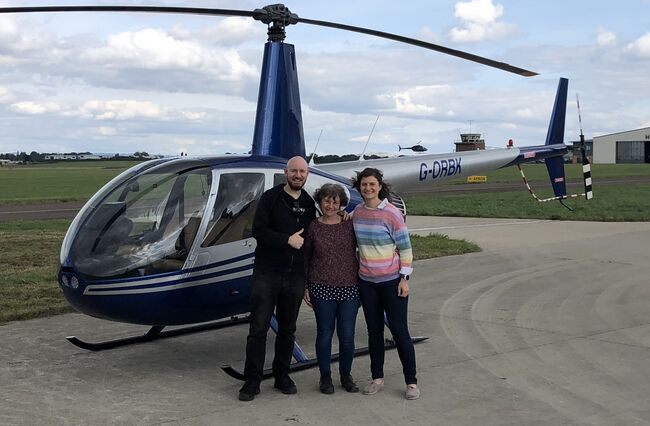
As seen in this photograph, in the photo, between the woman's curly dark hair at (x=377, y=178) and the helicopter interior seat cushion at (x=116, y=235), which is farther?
the helicopter interior seat cushion at (x=116, y=235)

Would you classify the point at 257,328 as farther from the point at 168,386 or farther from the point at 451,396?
the point at 451,396

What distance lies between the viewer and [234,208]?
576cm

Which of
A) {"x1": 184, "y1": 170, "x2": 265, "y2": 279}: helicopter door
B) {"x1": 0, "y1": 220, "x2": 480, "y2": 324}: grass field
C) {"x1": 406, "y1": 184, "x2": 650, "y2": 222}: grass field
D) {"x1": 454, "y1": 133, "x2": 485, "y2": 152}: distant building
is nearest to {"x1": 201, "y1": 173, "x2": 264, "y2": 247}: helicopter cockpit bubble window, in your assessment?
{"x1": 184, "y1": 170, "x2": 265, "y2": 279}: helicopter door

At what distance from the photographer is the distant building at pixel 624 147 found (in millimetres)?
101000

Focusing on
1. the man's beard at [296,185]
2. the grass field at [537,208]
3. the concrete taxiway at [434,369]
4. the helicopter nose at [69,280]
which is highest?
the man's beard at [296,185]

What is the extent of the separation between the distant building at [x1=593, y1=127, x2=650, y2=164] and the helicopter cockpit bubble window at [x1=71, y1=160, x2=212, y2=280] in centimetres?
10517

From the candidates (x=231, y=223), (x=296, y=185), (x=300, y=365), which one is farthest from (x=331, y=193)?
(x=300, y=365)

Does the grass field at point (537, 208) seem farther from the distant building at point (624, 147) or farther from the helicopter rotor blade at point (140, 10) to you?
the distant building at point (624, 147)

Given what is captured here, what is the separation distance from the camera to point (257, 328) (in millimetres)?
5180

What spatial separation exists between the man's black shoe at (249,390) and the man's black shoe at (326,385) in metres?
0.46

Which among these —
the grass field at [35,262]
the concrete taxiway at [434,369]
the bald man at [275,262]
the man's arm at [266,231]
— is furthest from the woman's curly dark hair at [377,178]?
the grass field at [35,262]

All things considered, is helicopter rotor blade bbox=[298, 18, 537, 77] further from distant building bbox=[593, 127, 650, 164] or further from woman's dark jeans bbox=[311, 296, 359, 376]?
distant building bbox=[593, 127, 650, 164]

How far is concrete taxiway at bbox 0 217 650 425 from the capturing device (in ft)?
15.6

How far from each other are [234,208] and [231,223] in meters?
0.12
